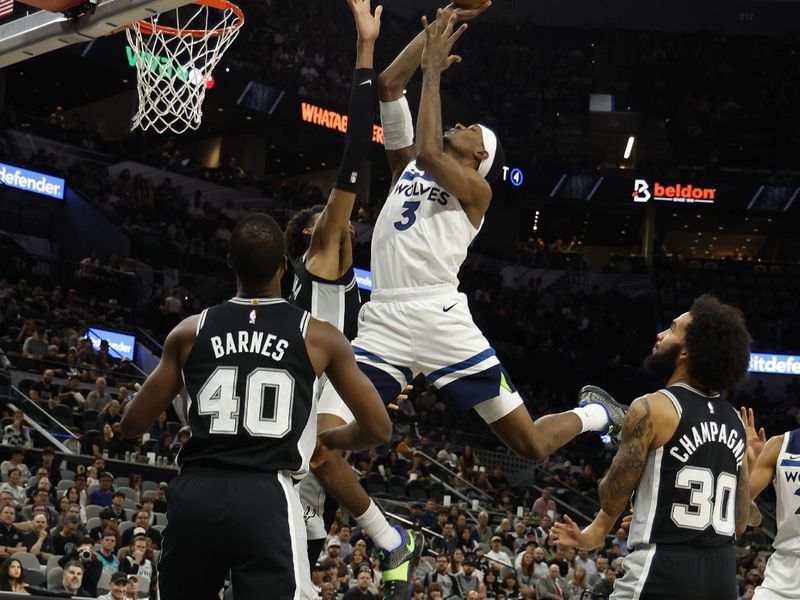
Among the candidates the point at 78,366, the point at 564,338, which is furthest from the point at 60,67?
the point at 564,338

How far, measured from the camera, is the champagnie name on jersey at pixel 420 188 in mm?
6074

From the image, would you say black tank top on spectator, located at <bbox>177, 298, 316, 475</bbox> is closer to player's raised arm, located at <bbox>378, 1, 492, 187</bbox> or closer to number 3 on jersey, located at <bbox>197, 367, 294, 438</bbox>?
number 3 on jersey, located at <bbox>197, 367, 294, 438</bbox>

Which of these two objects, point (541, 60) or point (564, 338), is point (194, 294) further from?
point (541, 60)

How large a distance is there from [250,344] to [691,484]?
1955 mm

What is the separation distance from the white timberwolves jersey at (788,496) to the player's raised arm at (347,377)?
118 inches

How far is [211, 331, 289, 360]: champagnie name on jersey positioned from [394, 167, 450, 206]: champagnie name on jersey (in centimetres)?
222

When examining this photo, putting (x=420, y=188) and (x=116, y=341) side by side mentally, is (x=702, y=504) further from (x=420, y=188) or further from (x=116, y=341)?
(x=116, y=341)

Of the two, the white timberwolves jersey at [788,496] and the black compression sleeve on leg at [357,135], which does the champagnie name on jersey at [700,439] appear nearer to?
the white timberwolves jersey at [788,496]

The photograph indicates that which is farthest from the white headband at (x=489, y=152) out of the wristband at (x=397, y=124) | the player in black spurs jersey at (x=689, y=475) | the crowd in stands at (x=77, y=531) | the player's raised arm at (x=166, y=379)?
the crowd in stands at (x=77, y=531)

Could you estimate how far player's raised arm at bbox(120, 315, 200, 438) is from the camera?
4.10 m

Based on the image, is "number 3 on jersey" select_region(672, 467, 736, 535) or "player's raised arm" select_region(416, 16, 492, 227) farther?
"player's raised arm" select_region(416, 16, 492, 227)

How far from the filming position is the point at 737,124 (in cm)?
3769

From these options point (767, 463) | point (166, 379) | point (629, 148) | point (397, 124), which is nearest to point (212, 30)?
point (397, 124)

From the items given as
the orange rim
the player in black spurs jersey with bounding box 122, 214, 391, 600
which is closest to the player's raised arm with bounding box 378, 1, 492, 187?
the player in black spurs jersey with bounding box 122, 214, 391, 600
